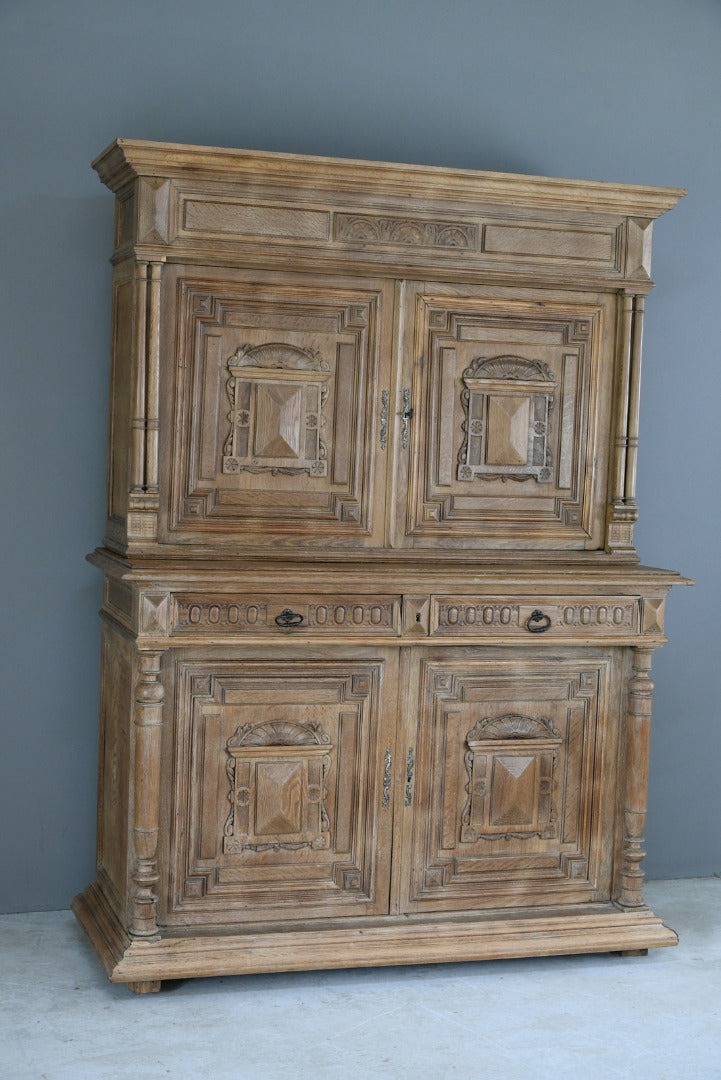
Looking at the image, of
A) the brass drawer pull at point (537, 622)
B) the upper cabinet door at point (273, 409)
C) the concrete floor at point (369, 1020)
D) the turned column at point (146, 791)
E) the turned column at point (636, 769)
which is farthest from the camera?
the turned column at point (636, 769)

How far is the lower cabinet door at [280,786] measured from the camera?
129 inches

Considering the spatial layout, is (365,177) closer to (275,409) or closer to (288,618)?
(275,409)

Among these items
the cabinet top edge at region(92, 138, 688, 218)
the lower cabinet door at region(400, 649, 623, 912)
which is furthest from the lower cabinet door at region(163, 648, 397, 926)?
the cabinet top edge at region(92, 138, 688, 218)

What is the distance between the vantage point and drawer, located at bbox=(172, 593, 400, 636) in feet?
10.5

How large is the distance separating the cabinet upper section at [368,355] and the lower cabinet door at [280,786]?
347mm

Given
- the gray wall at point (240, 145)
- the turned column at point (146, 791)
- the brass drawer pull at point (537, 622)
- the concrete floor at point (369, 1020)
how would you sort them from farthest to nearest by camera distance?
the gray wall at point (240, 145) → the brass drawer pull at point (537, 622) → the turned column at point (146, 791) → the concrete floor at point (369, 1020)

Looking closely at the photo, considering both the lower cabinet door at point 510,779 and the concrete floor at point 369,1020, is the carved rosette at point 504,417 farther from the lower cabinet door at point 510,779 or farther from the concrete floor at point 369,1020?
the concrete floor at point 369,1020

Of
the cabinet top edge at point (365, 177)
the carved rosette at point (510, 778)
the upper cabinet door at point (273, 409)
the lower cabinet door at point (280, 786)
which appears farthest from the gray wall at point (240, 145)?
the carved rosette at point (510, 778)

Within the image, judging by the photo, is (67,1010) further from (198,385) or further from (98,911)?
(198,385)

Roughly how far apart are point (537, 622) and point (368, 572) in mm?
502

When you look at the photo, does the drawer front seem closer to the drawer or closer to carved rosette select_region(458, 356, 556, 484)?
the drawer

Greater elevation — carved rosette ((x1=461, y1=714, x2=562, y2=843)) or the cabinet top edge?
the cabinet top edge

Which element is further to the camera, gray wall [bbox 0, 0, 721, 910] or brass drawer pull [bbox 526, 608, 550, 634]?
gray wall [bbox 0, 0, 721, 910]

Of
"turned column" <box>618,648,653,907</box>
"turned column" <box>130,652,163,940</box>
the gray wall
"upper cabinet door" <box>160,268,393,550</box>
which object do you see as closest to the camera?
"turned column" <box>130,652,163,940</box>
